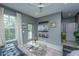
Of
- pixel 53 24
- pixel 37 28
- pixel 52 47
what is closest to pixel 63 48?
pixel 52 47

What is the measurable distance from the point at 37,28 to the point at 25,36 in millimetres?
253

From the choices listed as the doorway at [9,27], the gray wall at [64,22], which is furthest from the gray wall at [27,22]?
the gray wall at [64,22]

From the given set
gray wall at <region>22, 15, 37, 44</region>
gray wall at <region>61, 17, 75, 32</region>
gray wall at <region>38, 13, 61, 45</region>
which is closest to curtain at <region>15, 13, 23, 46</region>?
gray wall at <region>22, 15, 37, 44</region>

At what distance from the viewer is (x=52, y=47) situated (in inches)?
70.1

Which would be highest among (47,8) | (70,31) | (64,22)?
(47,8)

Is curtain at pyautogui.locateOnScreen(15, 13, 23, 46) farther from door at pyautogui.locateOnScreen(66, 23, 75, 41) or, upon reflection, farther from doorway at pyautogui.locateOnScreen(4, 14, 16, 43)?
door at pyautogui.locateOnScreen(66, 23, 75, 41)

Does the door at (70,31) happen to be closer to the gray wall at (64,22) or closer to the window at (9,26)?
the gray wall at (64,22)

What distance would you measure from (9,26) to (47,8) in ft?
2.33

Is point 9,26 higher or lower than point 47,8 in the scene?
lower

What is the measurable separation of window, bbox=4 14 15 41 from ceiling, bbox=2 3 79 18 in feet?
0.61

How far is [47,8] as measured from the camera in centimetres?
179

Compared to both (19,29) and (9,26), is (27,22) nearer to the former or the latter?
(19,29)

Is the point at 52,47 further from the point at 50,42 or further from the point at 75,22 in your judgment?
the point at 75,22

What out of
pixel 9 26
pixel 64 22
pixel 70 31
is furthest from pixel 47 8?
pixel 9 26
